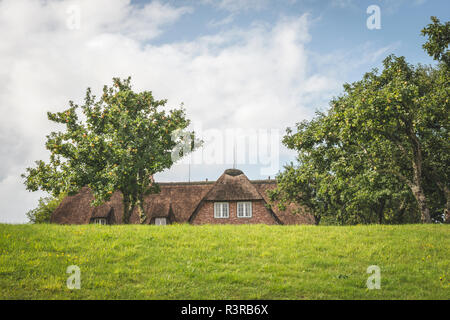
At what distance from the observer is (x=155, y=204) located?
40.6 m

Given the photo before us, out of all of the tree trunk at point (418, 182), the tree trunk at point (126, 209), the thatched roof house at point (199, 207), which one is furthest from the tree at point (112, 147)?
the tree trunk at point (418, 182)

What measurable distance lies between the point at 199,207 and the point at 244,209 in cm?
483

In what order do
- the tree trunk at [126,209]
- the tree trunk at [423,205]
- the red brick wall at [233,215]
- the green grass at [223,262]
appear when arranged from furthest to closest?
the red brick wall at [233,215] → the tree trunk at [126,209] → the tree trunk at [423,205] → the green grass at [223,262]

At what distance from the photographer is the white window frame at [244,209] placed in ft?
124

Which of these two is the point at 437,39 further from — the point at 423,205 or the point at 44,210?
the point at 44,210

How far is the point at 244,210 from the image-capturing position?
125 feet

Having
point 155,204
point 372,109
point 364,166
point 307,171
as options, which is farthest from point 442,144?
point 155,204

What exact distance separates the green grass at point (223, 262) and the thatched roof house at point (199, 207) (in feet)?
59.3

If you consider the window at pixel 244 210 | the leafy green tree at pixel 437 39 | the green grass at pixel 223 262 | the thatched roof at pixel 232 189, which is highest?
the leafy green tree at pixel 437 39

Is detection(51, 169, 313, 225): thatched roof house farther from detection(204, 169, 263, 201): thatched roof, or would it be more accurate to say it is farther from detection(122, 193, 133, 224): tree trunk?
detection(122, 193, 133, 224): tree trunk

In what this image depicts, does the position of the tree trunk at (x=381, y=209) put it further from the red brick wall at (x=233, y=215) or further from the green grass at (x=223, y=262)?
the green grass at (x=223, y=262)

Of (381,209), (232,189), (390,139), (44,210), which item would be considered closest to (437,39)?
(390,139)

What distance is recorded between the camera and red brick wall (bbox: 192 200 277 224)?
3756 cm

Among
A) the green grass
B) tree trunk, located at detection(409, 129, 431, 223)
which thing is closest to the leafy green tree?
tree trunk, located at detection(409, 129, 431, 223)
